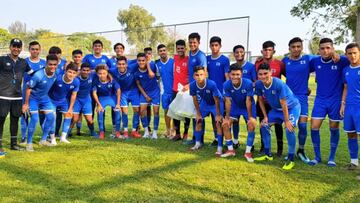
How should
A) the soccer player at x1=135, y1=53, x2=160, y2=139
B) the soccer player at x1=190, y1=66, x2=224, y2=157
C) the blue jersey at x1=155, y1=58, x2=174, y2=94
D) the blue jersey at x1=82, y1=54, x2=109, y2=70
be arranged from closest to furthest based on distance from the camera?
the soccer player at x1=190, y1=66, x2=224, y2=157
the blue jersey at x1=155, y1=58, x2=174, y2=94
the soccer player at x1=135, y1=53, x2=160, y2=139
the blue jersey at x1=82, y1=54, x2=109, y2=70

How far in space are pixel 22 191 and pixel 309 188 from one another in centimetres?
386

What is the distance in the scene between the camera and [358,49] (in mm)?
5305

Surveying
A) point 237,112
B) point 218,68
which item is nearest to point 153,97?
point 218,68

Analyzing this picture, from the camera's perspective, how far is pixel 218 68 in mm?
7129

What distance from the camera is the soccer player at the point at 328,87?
226 inches

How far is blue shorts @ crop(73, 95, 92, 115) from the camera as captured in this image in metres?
8.00

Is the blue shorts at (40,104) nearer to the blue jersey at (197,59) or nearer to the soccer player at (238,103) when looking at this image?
the blue jersey at (197,59)

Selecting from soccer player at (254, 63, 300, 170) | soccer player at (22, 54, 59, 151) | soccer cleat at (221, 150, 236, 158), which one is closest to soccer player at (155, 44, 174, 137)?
soccer cleat at (221, 150, 236, 158)

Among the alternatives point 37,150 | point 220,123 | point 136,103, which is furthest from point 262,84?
point 37,150

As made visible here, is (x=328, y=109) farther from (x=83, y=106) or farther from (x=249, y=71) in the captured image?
(x=83, y=106)

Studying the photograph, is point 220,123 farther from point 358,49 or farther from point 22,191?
point 22,191

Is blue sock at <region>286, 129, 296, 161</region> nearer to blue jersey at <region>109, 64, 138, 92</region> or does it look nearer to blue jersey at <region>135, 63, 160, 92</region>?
blue jersey at <region>135, 63, 160, 92</region>

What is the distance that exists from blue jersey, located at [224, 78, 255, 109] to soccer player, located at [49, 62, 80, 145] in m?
3.25

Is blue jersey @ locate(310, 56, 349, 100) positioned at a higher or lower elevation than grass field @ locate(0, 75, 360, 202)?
higher
